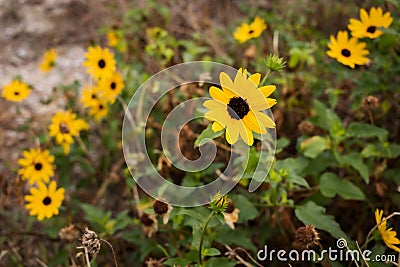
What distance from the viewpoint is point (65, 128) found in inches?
73.5

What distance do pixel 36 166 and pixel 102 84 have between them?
0.39m

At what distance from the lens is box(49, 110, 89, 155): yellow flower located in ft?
6.11

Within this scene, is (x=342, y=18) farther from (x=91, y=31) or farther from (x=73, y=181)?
(x=73, y=181)

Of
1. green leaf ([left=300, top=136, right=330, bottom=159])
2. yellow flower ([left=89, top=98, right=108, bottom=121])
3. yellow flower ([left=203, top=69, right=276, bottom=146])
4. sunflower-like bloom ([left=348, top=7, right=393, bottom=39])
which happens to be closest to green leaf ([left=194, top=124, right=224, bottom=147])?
yellow flower ([left=203, top=69, right=276, bottom=146])

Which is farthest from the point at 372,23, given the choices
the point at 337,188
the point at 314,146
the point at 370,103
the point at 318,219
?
the point at 318,219

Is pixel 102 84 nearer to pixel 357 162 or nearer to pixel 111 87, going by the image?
pixel 111 87

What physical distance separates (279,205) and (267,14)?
44.4 inches

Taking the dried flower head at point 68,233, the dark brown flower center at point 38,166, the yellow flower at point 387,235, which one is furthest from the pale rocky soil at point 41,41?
the yellow flower at point 387,235

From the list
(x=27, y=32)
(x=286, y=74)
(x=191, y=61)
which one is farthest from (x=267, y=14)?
(x=27, y=32)

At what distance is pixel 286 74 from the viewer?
7.01ft

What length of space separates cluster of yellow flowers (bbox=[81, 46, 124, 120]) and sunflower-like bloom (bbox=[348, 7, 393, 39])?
0.87 meters

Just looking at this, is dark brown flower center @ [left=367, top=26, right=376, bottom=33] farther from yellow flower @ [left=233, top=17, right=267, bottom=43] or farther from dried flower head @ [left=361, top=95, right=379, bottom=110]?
yellow flower @ [left=233, top=17, right=267, bottom=43]

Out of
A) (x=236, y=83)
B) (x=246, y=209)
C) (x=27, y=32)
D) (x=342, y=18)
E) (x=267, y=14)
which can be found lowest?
(x=246, y=209)

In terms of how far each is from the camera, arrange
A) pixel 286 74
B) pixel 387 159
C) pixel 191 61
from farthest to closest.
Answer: pixel 286 74 < pixel 191 61 < pixel 387 159
